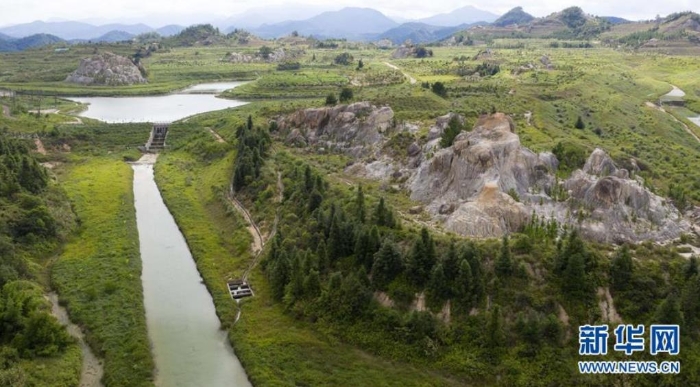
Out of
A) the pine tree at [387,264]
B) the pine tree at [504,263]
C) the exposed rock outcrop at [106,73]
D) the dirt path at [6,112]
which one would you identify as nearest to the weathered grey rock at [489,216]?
the pine tree at [504,263]

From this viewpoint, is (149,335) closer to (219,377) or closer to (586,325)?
(219,377)

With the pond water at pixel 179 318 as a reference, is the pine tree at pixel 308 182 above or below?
above

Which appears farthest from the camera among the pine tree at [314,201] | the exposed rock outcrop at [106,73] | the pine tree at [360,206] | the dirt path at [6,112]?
the exposed rock outcrop at [106,73]

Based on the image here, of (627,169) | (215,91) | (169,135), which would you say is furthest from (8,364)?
(215,91)

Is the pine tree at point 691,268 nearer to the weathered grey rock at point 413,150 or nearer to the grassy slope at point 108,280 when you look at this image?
the weathered grey rock at point 413,150

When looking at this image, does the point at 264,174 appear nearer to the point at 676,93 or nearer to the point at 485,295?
the point at 485,295

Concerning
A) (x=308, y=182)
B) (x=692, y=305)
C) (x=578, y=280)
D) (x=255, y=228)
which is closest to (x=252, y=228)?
(x=255, y=228)

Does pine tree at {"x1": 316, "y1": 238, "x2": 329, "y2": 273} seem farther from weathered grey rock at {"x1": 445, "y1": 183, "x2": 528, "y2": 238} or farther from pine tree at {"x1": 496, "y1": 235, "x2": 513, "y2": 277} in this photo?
pine tree at {"x1": 496, "y1": 235, "x2": 513, "y2": 277}
